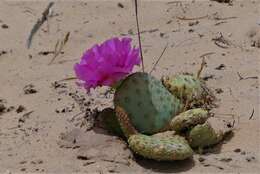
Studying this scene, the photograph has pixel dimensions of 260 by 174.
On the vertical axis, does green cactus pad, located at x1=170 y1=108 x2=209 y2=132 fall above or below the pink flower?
below

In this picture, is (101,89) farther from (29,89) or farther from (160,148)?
(160,148)

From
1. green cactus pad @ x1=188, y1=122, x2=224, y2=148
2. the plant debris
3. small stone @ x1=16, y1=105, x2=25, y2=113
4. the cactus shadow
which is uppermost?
the plant debris

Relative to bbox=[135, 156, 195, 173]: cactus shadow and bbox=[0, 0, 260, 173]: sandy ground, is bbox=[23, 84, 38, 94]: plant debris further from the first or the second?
bbox=[135, 156, 195, 173]: cactus shadow

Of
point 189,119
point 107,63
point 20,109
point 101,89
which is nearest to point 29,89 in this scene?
point 20,109

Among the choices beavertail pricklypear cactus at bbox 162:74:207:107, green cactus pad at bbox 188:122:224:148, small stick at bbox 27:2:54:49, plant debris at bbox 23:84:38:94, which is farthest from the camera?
small stick at bbox 27:2:54:49

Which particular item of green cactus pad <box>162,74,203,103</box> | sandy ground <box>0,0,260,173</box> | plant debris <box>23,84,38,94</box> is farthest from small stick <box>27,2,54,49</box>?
green cactus pad <box>162,74,203,103</box>

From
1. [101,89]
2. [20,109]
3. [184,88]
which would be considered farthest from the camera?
[101,89]

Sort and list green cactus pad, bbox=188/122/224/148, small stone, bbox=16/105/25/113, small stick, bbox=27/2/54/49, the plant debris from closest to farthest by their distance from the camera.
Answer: green cactus pad, bbox=188/122/224/148 < small stone, bbox=16/105/25/113 < the plant debris < small stick, bbox=27/2/54/49

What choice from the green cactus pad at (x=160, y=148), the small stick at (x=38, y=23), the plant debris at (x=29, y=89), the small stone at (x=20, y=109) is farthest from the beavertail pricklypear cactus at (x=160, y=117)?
the small stick at (x=38, y=23)
